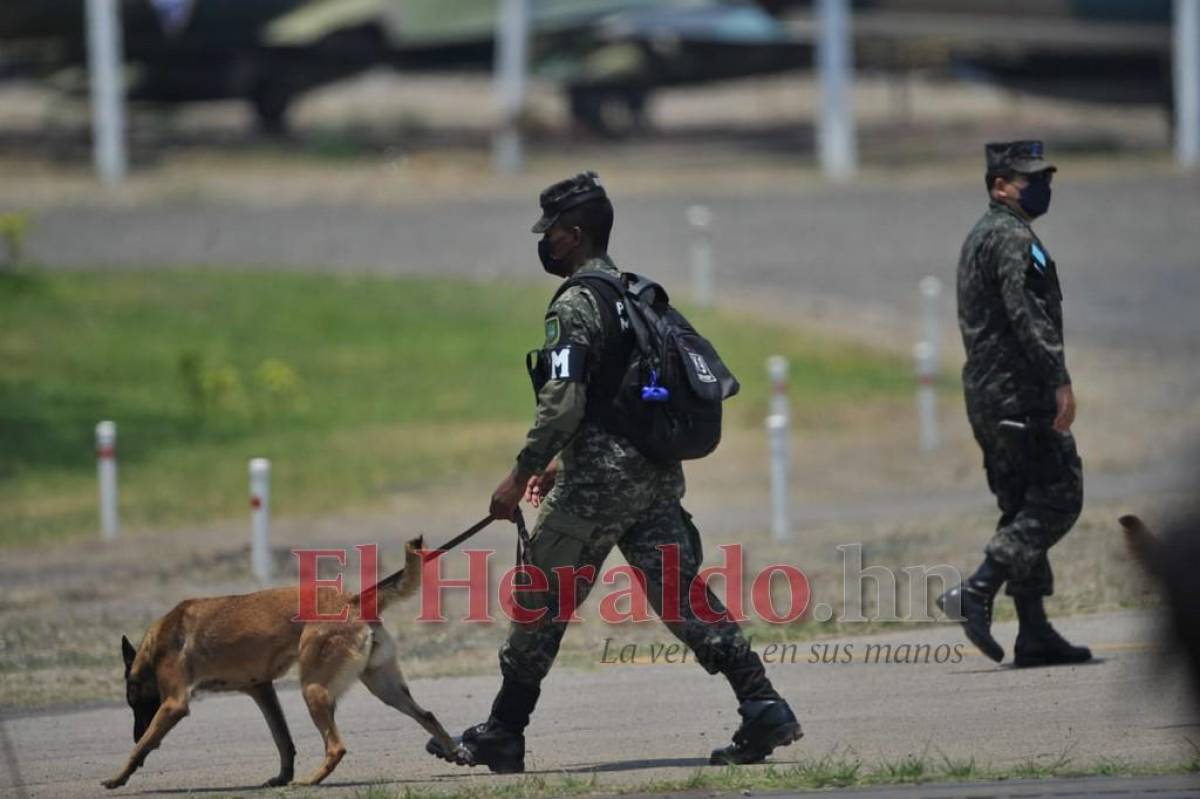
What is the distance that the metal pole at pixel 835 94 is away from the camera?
33562mm

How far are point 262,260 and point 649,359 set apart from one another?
21562mm

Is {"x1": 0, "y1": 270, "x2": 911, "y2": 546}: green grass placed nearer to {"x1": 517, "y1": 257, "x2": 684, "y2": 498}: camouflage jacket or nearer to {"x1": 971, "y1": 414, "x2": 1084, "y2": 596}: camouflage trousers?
{"x1": 971, "y1": 414, "x2": 1084, "y2": 596}: camouflage trousers

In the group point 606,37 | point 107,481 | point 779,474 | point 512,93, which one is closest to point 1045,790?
point 779,474

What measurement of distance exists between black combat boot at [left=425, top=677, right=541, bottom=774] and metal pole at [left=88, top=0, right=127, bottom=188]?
1037 inches

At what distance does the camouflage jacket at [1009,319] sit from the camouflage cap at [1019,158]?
17 cm

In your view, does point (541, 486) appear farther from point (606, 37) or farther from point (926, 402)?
point (606, 37)

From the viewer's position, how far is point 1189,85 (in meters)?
33.8

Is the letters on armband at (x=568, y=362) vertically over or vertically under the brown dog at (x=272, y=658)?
over

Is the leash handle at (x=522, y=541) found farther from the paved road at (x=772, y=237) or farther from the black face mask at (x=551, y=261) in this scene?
the paved road at (x=772, y=237)

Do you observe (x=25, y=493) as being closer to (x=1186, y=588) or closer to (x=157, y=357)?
(x=157, y=357)

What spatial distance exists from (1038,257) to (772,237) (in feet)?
68.0

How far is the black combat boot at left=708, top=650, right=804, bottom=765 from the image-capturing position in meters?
6.68

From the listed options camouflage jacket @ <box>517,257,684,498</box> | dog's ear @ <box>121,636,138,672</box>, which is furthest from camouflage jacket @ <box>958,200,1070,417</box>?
dog's ear @ <box>121,636,138,672</box>

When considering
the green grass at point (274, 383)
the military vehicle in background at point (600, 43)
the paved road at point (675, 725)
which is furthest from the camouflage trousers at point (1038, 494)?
the military vehicle in background at point (600, 43)
